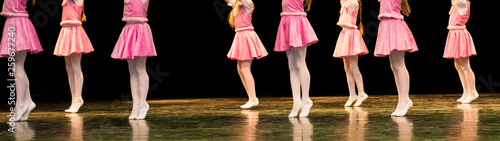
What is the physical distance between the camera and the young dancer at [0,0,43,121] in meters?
4.41

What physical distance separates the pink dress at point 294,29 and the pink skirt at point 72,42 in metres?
1.89

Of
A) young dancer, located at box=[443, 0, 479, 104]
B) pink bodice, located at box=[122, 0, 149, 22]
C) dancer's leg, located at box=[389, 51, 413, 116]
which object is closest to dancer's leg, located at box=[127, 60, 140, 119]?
pink bodice, located at box=[122, 0, 149, 22]

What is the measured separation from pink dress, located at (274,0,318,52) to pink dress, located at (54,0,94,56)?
1.90 m

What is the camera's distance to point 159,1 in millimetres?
9070

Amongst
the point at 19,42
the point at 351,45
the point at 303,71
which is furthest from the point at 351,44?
the point at 19,42

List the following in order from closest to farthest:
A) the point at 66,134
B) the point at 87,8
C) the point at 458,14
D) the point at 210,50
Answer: the point at 66,134, the point at 458,14, the point at 87,8, the point at 210,50

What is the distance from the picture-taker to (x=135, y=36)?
4.45 metres

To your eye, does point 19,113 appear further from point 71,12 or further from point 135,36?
point 71,12

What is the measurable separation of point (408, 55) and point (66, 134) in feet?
23.0

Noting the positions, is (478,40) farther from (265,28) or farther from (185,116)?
(185,116)

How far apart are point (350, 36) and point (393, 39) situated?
1.38 metres

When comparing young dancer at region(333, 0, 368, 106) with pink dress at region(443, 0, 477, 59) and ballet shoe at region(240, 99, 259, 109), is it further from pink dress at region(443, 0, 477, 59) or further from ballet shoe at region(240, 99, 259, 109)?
pink dress at region(443, 0, 477, 59)

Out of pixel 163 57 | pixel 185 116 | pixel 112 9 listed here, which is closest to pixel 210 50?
pixel 163 57

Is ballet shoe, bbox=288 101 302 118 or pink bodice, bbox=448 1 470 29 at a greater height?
pink bodice, bbox=448 1 470 29
